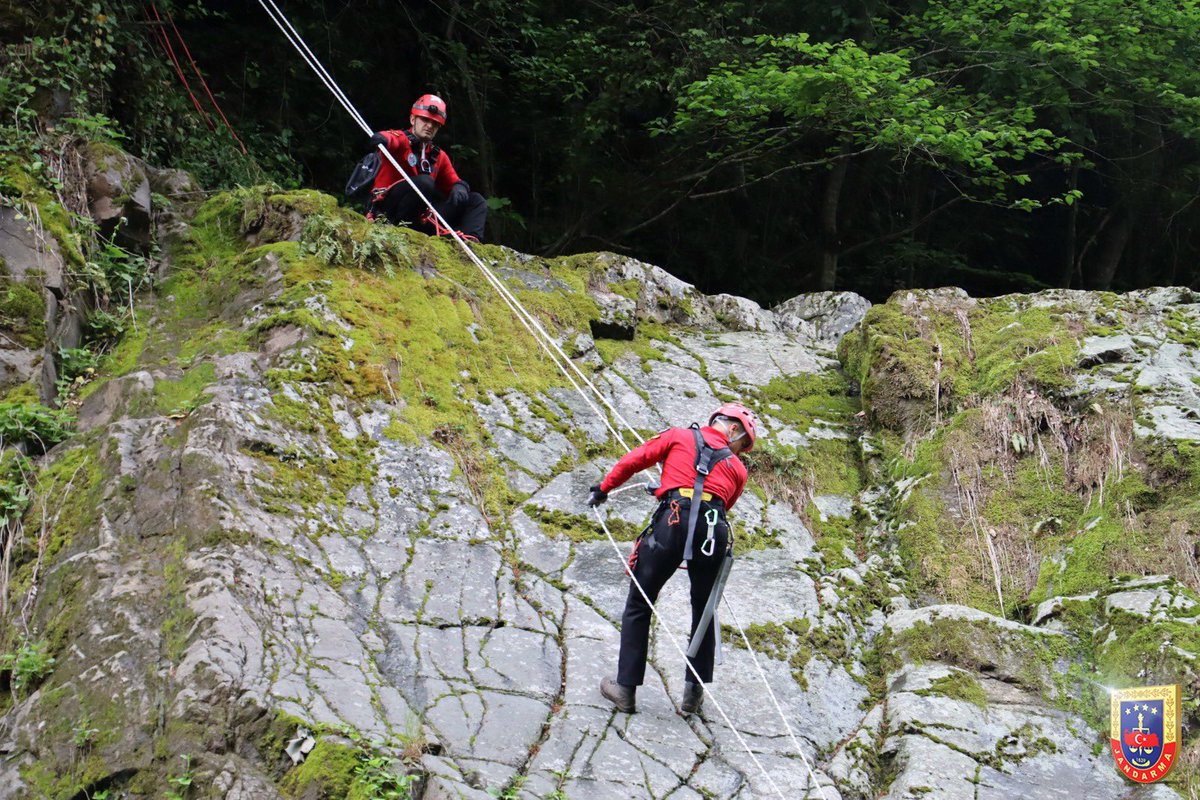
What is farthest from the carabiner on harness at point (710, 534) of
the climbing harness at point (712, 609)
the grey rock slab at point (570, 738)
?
the grey rock slab at point (570, 738)

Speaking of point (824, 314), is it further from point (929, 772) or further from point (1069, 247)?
point (1069, 247)

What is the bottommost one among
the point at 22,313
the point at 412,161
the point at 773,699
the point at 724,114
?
the point at 773,699

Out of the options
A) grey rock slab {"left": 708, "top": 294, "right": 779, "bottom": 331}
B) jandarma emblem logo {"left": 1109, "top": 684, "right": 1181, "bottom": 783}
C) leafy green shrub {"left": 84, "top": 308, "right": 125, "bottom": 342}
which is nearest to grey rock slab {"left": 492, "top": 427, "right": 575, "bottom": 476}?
leafy green shrub {"left": 84, "top": 308, "right": 125, "bottom": 342}

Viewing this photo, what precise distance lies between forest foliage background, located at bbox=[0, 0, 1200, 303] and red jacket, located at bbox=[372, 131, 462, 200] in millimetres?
2256

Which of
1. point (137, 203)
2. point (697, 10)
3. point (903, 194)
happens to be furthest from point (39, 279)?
point (903, 194)

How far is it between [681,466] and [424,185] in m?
4.36

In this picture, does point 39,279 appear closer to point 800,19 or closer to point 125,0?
point 125,0

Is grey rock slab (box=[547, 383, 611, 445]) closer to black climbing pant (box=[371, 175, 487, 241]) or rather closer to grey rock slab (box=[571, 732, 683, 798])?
black climbing pant (box=[371, 175, 487, 241])

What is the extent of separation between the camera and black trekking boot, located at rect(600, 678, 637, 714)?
17.7 ft

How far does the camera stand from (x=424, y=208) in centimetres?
909

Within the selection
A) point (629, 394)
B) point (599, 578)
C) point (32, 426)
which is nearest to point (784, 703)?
point (599, 578)

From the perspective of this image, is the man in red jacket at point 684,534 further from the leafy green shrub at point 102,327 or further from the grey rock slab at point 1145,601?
the leafy green shrub at point 102,327

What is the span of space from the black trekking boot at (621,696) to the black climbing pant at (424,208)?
16.1 ft

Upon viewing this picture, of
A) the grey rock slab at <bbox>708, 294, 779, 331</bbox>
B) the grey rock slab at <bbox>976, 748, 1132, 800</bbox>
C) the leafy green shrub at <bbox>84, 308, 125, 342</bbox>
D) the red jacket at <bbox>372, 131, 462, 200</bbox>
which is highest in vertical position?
the red jacket at <bbox>372, 131, 462, 200</bbox>
